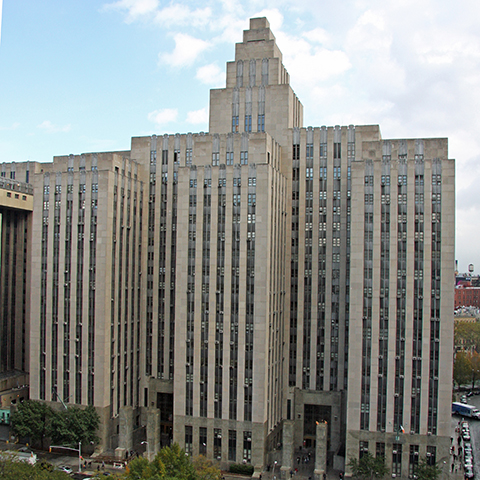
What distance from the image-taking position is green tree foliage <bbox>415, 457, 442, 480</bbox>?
87375 millimetres

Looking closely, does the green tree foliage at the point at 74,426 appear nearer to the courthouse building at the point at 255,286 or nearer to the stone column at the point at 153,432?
the courthouse building at the point at 255,286

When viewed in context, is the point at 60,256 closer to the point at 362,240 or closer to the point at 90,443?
the point at 90,443

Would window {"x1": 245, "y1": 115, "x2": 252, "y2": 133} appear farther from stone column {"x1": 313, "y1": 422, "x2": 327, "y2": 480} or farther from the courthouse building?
stone column {"x1": 313, "y1": 422, "x2": 327, "y2": 480}

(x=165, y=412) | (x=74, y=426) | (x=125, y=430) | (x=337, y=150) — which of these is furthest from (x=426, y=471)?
(x=74, y=426)

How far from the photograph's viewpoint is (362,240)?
9531cm

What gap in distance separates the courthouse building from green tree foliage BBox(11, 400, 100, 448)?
286 centimetres

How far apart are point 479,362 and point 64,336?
421ft

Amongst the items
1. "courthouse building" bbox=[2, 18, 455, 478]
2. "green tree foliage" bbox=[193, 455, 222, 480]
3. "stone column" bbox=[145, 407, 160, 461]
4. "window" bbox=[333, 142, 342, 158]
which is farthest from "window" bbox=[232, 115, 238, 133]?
"green tree foliage" bbox=[193, 455, 222, 480]

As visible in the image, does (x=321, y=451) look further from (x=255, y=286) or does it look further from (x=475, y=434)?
(x=475, y=434)

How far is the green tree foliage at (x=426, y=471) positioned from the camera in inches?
3440

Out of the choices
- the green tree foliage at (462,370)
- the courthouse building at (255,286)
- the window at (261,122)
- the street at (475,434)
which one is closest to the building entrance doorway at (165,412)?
the courthouse building at (255,286)

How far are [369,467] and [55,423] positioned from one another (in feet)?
188

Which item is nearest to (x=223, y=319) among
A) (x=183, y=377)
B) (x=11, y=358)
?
(x=183, y=377)

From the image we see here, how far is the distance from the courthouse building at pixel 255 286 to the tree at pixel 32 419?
333 cm
